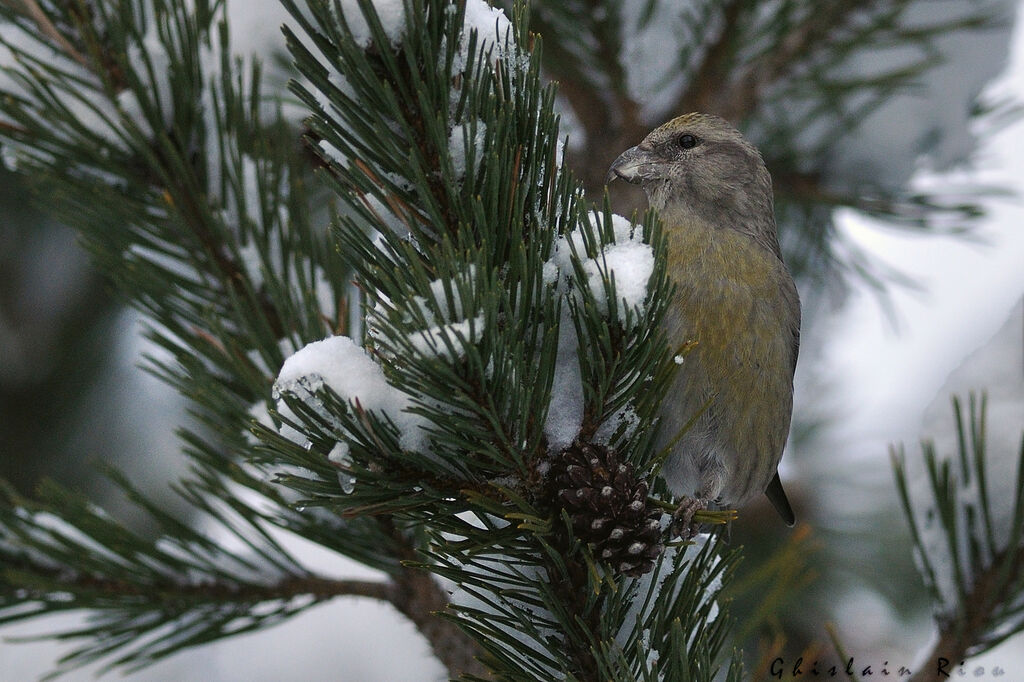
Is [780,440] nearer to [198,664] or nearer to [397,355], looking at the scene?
[397,355]

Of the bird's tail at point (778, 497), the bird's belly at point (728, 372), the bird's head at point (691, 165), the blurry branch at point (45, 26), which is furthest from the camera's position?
the bird's tail at point (778, 497)

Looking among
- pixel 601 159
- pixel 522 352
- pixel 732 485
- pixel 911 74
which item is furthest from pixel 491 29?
pixel 911 74

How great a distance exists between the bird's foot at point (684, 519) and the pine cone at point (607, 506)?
102 mm

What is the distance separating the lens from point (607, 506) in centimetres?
104

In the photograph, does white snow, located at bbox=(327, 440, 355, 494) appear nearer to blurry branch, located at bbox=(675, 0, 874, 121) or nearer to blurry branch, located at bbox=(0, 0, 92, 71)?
blurry branch, located at bbox=(0, 0, 92, 71)

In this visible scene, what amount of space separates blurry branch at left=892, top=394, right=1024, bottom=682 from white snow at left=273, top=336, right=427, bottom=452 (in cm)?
92

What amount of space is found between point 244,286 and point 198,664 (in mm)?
1694

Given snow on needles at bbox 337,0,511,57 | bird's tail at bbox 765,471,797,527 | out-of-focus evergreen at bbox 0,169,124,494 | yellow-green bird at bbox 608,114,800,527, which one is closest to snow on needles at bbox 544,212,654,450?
snow on needles at bbox 337,0,511,57

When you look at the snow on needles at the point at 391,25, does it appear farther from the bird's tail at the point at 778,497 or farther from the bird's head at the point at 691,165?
the bird's tail at the point at 778,497

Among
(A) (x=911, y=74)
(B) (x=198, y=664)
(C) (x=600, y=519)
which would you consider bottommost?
(B) (x=198, y=664)

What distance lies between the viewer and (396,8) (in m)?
1.03

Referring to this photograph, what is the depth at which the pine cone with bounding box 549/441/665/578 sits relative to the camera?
1048mm

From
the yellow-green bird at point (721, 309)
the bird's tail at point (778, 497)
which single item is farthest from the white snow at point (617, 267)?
the bird's tail at point (778, 497)

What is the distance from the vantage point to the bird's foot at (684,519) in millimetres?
1201
